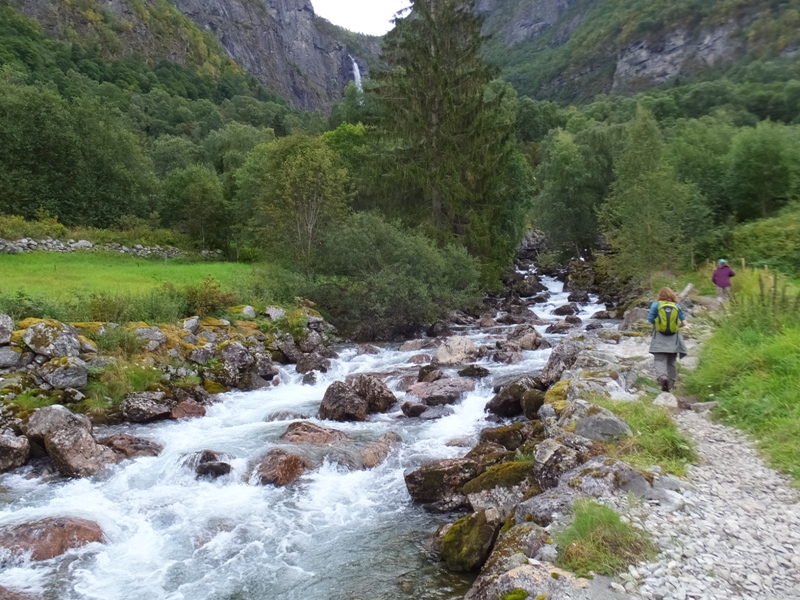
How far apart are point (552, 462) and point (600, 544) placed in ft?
8.23

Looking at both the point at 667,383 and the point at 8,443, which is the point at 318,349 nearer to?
the point at 8,443

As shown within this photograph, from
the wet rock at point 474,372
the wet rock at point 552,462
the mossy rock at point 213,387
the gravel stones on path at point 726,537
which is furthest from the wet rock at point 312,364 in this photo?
the gravel stones on path at point 726,537

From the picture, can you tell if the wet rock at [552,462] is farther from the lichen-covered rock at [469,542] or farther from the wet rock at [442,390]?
the wet rock at [442,390]

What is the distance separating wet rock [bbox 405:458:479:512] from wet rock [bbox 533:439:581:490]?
6.32 feet

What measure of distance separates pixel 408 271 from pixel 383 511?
17.3 m

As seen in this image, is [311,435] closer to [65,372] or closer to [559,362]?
[559,362]

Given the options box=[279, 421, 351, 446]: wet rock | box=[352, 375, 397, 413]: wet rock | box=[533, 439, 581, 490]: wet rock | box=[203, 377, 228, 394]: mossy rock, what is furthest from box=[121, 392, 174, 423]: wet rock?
box=[533, 439, 581, 490]: wet rock

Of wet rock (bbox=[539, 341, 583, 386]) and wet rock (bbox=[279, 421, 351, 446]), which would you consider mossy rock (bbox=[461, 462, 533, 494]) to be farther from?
wet rock (bbox=[539, 341, 583, 386])

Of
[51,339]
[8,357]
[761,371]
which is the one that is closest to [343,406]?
[51,339]

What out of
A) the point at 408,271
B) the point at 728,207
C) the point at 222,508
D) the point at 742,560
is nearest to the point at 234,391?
the point at 222,508

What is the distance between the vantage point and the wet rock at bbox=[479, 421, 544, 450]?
10812 millimetres

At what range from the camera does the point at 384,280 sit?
971 inches

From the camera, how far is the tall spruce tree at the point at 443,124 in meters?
32.6

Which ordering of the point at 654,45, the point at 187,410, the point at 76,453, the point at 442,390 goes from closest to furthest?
the point at 76,453, the point at 187,410, the point at 442,390, the point at 654,45
